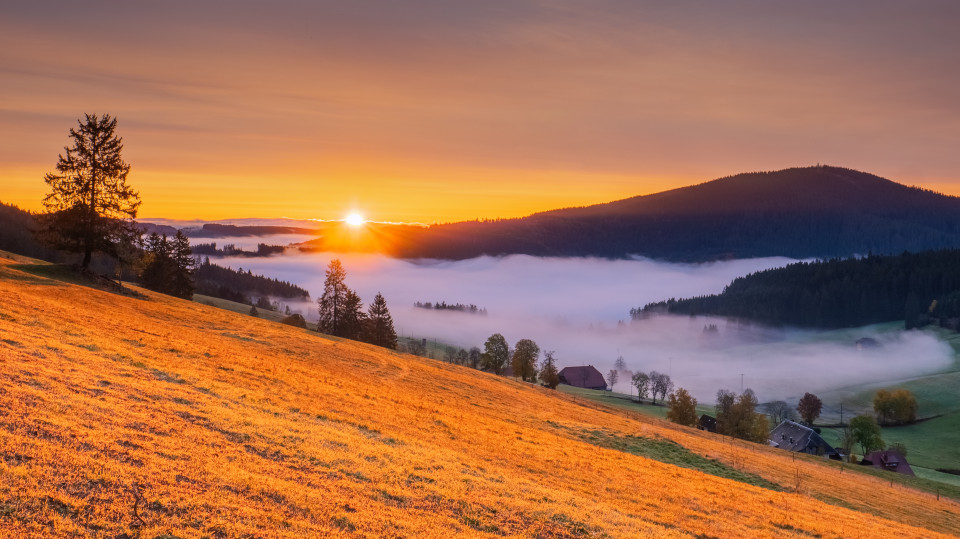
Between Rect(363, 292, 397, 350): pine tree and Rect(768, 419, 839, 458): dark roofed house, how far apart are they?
255 feet

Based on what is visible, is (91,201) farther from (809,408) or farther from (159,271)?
(809,408)

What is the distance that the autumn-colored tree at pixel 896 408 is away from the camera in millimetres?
146750

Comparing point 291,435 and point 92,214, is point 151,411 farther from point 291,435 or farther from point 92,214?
point 92,214

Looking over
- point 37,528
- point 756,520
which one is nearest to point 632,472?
point 756,520

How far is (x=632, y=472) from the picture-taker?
31.1m

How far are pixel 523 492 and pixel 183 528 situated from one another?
1250cm

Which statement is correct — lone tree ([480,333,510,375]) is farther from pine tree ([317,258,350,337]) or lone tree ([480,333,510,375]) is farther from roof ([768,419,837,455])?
roof ([768,419,837,455])

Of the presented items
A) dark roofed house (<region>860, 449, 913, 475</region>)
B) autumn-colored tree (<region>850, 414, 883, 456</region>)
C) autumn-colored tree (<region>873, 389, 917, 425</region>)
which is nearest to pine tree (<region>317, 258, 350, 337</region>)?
dark roofed house (<region>860, 449, 913, 475</region>)

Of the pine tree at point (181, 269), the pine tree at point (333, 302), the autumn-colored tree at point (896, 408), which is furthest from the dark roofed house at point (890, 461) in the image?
the pine tree at point (181, 269)

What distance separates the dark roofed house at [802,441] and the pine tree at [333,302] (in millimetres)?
86568

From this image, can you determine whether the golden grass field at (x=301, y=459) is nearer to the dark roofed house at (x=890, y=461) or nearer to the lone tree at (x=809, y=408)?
the dark roofed house at (x=890, y=461)

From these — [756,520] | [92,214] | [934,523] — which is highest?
[92,214]

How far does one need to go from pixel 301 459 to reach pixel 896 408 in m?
172

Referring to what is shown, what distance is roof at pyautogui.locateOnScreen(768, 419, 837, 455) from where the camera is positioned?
110 metres
